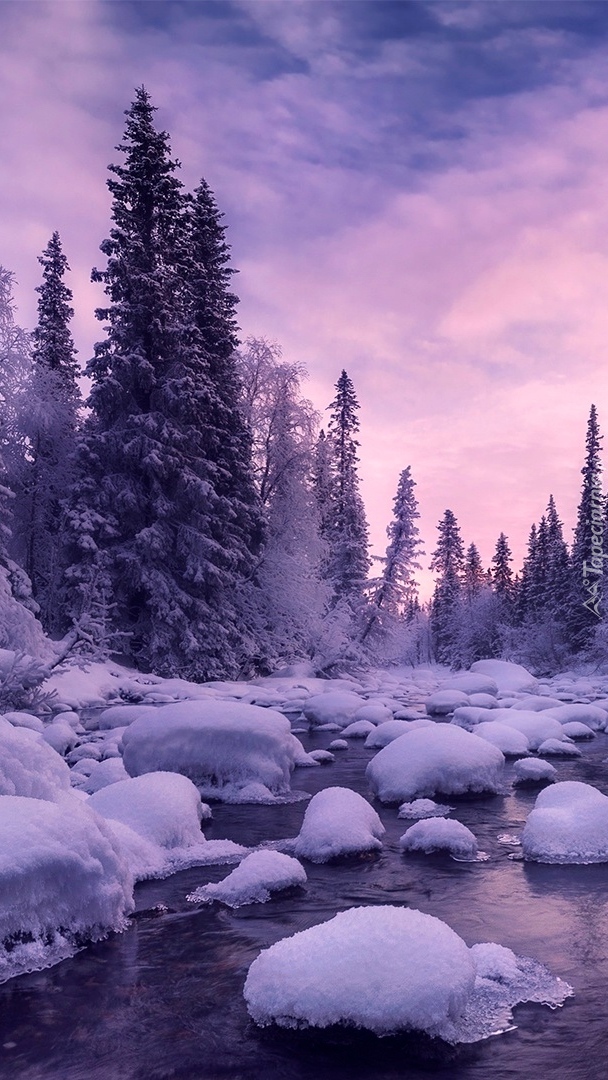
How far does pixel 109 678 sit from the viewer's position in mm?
18953

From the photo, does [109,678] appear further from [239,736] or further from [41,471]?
[239,736]

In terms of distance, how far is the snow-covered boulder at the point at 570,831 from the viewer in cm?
673

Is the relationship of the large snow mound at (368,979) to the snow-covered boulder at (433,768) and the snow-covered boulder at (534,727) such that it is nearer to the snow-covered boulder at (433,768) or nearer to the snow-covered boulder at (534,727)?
the snow-covered boulder at (433,768)

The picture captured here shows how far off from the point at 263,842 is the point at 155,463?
1554cm

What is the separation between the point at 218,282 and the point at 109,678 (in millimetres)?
14868

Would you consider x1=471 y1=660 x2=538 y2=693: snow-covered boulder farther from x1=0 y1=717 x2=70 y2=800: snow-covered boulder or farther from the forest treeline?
x1=0 y1=717 x2=70 y2=800: snow-covered boulder

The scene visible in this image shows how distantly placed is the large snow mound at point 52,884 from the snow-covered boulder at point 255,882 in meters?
0.69

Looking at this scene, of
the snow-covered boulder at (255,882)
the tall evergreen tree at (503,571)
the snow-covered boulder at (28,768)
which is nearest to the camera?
the snow-covered boulder at (255,882)

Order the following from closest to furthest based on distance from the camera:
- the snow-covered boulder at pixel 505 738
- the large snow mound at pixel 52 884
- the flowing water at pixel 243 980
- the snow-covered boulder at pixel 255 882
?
the flowing water at pixel 243 980 → the large snow mound at pixel 52 884 → the snow-covered boulder at pixel 255 882 → the snow-covered boulder at pixel 505 738

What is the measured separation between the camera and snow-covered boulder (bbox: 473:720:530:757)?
1198cm

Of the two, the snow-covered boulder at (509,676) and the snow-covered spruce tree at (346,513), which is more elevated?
the snow-covered spruce tree at (346,513)

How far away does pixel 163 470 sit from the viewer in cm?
2205

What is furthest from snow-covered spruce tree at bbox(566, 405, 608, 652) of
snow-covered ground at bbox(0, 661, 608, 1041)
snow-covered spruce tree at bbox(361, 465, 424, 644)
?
snow-covered ground at bbox(0, 661, 608, 1041)

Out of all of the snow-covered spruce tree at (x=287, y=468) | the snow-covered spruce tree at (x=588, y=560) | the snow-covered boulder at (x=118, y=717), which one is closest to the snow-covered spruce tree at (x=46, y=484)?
the snow-covered spruce tree at (x=287, y=468)
